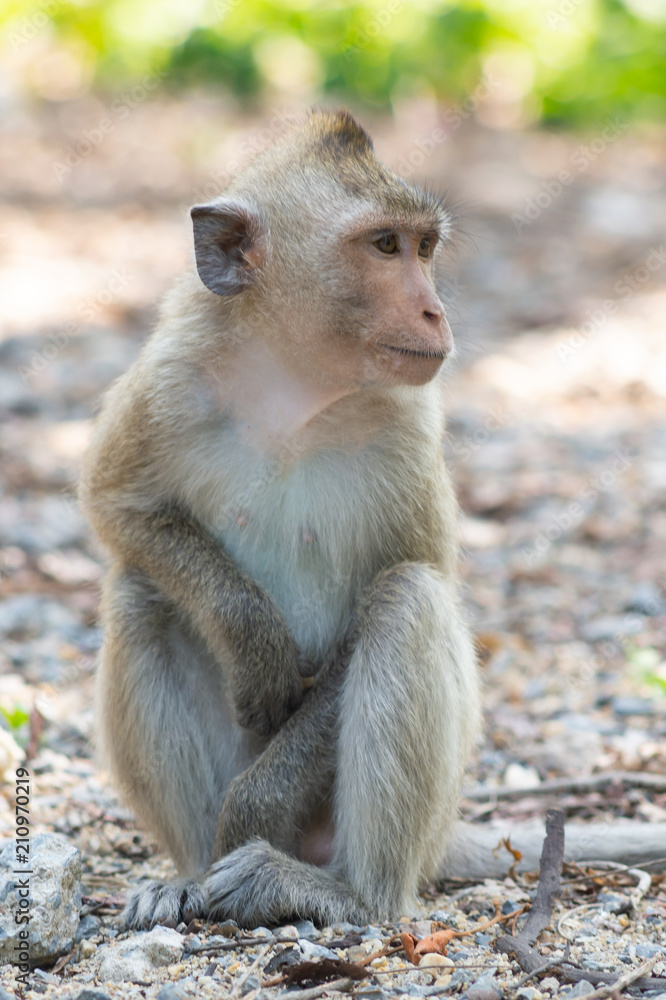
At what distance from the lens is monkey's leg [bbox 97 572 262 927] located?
168 inches

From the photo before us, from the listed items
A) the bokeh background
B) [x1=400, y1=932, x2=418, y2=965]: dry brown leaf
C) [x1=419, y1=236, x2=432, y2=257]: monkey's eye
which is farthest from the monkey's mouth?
[x1=400, y1=932, x2=418, y2=965]: dry brown leaf

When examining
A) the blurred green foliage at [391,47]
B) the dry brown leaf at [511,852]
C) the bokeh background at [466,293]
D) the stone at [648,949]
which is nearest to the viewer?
the stone at [648,949]

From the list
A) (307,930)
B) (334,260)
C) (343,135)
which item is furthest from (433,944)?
(343,135)

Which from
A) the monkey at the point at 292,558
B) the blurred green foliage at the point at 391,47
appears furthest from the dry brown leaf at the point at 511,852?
the blurred green foliage at the point at 391,47

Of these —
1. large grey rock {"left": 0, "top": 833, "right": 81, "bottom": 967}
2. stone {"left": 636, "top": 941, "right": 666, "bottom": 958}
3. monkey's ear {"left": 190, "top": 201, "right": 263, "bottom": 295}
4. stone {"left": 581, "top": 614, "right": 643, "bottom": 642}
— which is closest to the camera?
large grey rock {"left": 0, "top": 833, "right": 81, "bottom": 967}

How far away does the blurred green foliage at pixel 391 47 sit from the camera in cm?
1566

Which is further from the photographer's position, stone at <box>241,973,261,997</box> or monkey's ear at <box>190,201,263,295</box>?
monkey's ear at <box>190,201,263,295</box>

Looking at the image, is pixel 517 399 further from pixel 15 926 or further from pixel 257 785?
pixel 15 926

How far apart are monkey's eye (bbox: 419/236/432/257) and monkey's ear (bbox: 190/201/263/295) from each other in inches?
21.6

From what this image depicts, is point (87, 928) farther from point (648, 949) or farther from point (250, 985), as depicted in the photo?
point (648, 949)

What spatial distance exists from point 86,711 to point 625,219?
32.5 ft

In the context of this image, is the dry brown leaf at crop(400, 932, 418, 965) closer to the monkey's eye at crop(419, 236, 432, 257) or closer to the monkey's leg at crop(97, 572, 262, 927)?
the monkey's leg at crop(97, 572, 262, 927)

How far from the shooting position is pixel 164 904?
12.6ft

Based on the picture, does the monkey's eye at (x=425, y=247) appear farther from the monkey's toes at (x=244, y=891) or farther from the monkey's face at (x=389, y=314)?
the monkey's toes at (x=244, y=891)
